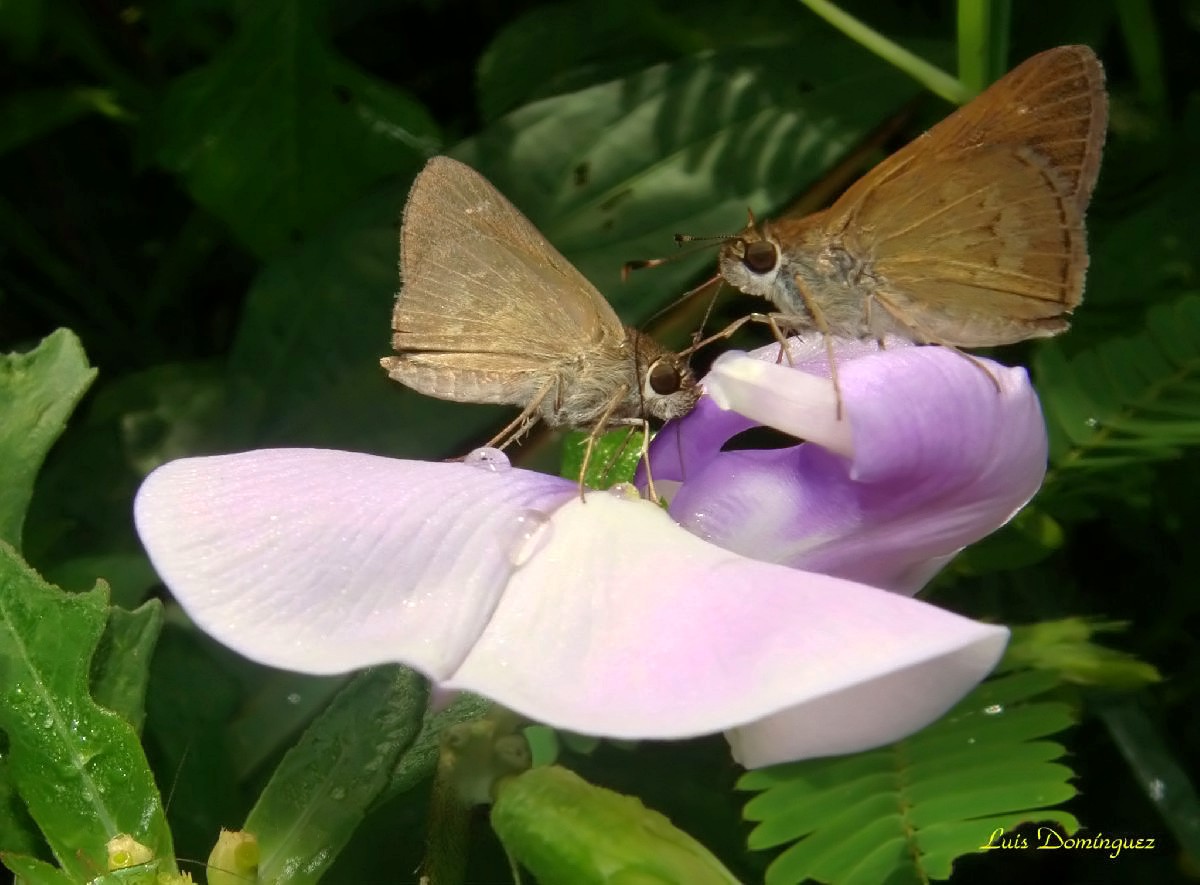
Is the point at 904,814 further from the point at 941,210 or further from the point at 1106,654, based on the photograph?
the point at 941,210

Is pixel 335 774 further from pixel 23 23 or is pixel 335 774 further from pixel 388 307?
pixel 23 23

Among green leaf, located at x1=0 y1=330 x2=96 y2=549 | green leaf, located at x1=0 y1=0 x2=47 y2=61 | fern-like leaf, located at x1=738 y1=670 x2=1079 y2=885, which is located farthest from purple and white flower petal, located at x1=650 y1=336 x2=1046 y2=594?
green leaf, located at x1=0 y1=0 x2=47 y2=61

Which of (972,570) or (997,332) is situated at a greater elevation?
(997,332)

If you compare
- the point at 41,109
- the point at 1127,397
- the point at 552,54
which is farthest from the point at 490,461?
the point at 41,109

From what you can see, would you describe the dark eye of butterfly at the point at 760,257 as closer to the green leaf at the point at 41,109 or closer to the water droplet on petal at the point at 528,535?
the water droplet on petal at the point at 528,535

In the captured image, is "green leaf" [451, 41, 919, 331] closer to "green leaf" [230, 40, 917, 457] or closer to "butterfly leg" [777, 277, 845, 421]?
"green leaf" [230, 40, 917, 457]

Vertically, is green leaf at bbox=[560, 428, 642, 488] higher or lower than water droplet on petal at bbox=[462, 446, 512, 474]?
lower

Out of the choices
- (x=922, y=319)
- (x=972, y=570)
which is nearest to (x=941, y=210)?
(x=922, y=319)

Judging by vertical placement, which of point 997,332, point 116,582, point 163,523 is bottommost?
point 116,582
